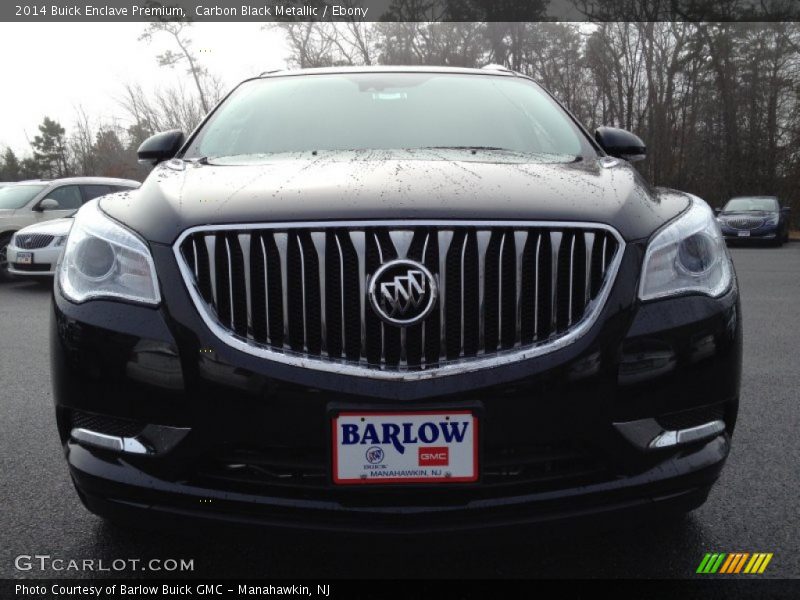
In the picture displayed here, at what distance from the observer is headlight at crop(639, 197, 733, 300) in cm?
188

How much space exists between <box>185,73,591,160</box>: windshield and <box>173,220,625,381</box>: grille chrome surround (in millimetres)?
948

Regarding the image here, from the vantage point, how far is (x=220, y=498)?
70.0 inches

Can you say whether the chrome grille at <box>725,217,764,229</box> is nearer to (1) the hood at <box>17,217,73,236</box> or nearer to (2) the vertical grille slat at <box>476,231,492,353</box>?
(1) the hood at <box>17,217,73,236</box>

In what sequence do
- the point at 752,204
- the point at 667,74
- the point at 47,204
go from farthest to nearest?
the point at 667,74
the point at 752,204
the point at 47,204

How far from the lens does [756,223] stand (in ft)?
61.3

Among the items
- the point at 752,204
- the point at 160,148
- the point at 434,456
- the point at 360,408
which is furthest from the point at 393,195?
the point at 752,204

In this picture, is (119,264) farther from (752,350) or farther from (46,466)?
(752,350)

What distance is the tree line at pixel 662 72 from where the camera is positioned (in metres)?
29.4

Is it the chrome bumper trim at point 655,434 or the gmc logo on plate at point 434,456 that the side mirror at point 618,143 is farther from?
the gmc logo on plate at point 434,456

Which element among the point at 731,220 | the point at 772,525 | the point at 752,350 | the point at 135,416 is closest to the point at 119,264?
the point at 135,416

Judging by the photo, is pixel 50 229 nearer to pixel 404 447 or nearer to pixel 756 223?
pixel 404 447

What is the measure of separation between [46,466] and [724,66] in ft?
107

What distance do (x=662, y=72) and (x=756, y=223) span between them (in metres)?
15.4

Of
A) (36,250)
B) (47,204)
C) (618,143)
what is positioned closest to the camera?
(618,143)
